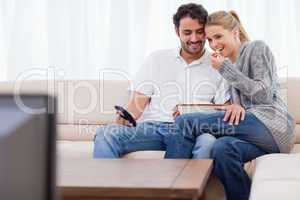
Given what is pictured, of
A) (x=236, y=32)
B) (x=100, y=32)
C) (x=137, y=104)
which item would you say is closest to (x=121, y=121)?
(x=137, y=104)

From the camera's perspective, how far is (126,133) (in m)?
2.69

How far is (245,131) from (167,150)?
358mm

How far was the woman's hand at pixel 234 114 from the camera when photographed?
8.05 ft

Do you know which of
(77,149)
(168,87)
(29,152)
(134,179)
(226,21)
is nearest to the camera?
(29,152)

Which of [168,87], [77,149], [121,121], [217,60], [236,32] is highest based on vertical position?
[236,32]

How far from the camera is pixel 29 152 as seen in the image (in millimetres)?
625

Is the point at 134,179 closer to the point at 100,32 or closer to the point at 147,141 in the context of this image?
the point at 147,141

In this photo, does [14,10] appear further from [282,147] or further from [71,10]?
[282,147]

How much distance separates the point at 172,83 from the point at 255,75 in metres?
0.57

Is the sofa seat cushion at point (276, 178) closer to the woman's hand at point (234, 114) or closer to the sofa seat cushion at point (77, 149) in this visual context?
the woman's hand at point (234, 114)

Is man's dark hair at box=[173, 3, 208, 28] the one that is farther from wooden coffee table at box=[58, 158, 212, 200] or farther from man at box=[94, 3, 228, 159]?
wooden coffee table at box=[58, 158, 212, 200]

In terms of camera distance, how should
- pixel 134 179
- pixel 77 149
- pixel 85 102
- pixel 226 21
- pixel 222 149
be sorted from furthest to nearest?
pixel 85 102 < pixel 77 149 < pixel 226 21 < pixel 222 149 < pixel 134 179

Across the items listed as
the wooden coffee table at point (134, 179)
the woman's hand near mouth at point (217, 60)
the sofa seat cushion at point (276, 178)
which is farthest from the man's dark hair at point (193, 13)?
the wooden coffee table at point (134, 179)

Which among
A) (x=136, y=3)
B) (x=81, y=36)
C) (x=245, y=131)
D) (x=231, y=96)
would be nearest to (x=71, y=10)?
(x=81, y=36)
